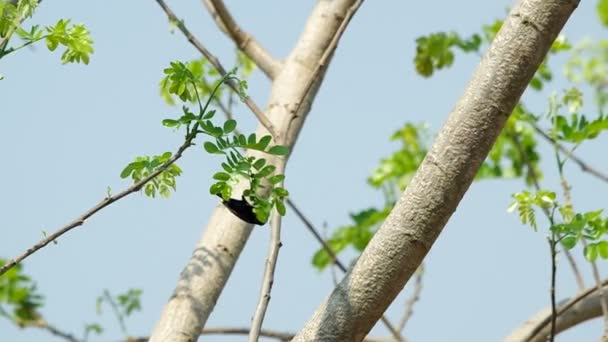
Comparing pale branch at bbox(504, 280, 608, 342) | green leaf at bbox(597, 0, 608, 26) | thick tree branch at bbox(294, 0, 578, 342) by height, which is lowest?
thick tree branch at bbox(294, 0, 578, 342)

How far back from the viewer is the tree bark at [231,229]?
125 cm

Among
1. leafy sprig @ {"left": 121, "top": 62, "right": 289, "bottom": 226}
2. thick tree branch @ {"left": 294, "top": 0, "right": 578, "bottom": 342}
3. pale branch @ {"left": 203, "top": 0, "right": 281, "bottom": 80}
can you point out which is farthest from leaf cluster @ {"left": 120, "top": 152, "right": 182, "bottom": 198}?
pale branch @ {"left": 203, "top": 0, "right": 281, "bottom": 80}

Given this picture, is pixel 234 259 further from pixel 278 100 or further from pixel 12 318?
pixel 12 318

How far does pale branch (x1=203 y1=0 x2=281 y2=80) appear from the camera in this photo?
5.45 ft

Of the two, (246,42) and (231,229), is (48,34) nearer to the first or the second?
(231,229)

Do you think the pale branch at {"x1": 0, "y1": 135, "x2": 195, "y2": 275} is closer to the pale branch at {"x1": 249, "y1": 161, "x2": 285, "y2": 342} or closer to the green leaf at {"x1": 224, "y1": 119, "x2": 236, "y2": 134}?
the green leaf at {"x1": 224, "y1": 119, "x2": 236, "y2": 134}

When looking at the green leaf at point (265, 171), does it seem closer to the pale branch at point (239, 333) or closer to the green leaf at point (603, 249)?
the green leaf at point (603, 249)

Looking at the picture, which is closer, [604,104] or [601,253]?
[601,253]

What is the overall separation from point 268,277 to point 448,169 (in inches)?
9.8

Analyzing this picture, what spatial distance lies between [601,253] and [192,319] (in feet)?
1.65

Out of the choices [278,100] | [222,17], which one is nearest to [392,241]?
[278,100]

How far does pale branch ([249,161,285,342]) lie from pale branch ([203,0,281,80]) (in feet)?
2.05

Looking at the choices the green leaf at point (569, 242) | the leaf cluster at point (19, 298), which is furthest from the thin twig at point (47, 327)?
the green leaf at point (569, 242)

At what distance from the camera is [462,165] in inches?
32.6
